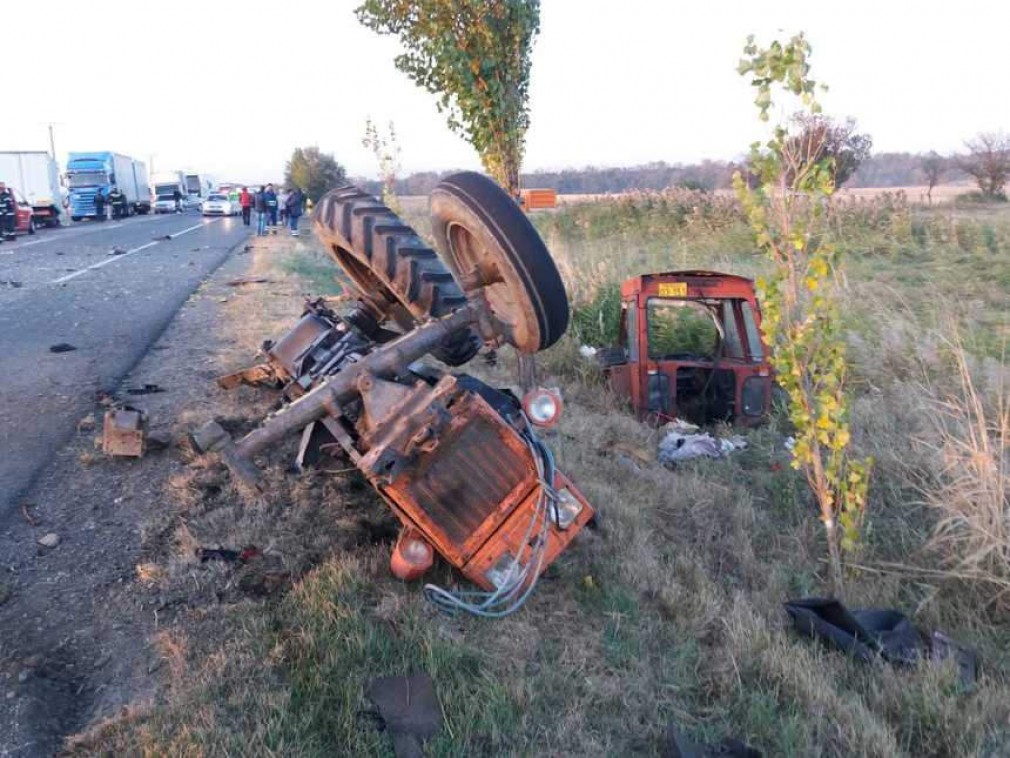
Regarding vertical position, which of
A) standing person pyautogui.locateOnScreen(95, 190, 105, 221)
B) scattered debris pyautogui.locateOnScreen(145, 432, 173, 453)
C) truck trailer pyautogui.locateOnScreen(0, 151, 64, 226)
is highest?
truck trailer pyautogui.locateOnScreen(0, 151, 64, 226)

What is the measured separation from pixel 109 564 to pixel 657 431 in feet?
14.8

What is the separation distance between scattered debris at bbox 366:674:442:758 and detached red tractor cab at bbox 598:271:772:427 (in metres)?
4.60

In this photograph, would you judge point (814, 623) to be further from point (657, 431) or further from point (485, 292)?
point (657, 431)

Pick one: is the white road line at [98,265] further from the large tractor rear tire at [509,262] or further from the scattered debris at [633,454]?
the large tractor rear tire at [509,262]

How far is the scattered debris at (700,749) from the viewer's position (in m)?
2.95

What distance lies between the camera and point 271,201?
2917cm

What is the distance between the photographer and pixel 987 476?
4434 mm

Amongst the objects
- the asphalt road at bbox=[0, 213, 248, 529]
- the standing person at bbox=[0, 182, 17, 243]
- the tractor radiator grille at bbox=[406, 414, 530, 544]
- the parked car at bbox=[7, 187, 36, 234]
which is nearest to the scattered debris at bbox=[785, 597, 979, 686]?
the tractor radiator grille at bbox=[406, 414, 530, 544]

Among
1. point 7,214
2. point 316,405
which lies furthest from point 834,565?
point 7,214

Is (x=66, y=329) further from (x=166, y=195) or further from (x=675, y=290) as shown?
(x=166, y=195)

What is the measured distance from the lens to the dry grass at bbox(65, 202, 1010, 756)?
304 centimetres

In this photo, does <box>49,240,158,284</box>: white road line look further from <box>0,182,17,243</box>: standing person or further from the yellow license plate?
the yellow license plate

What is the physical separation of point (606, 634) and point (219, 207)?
49306 millimetres

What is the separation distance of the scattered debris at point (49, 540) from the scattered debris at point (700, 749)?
3.00 metres
